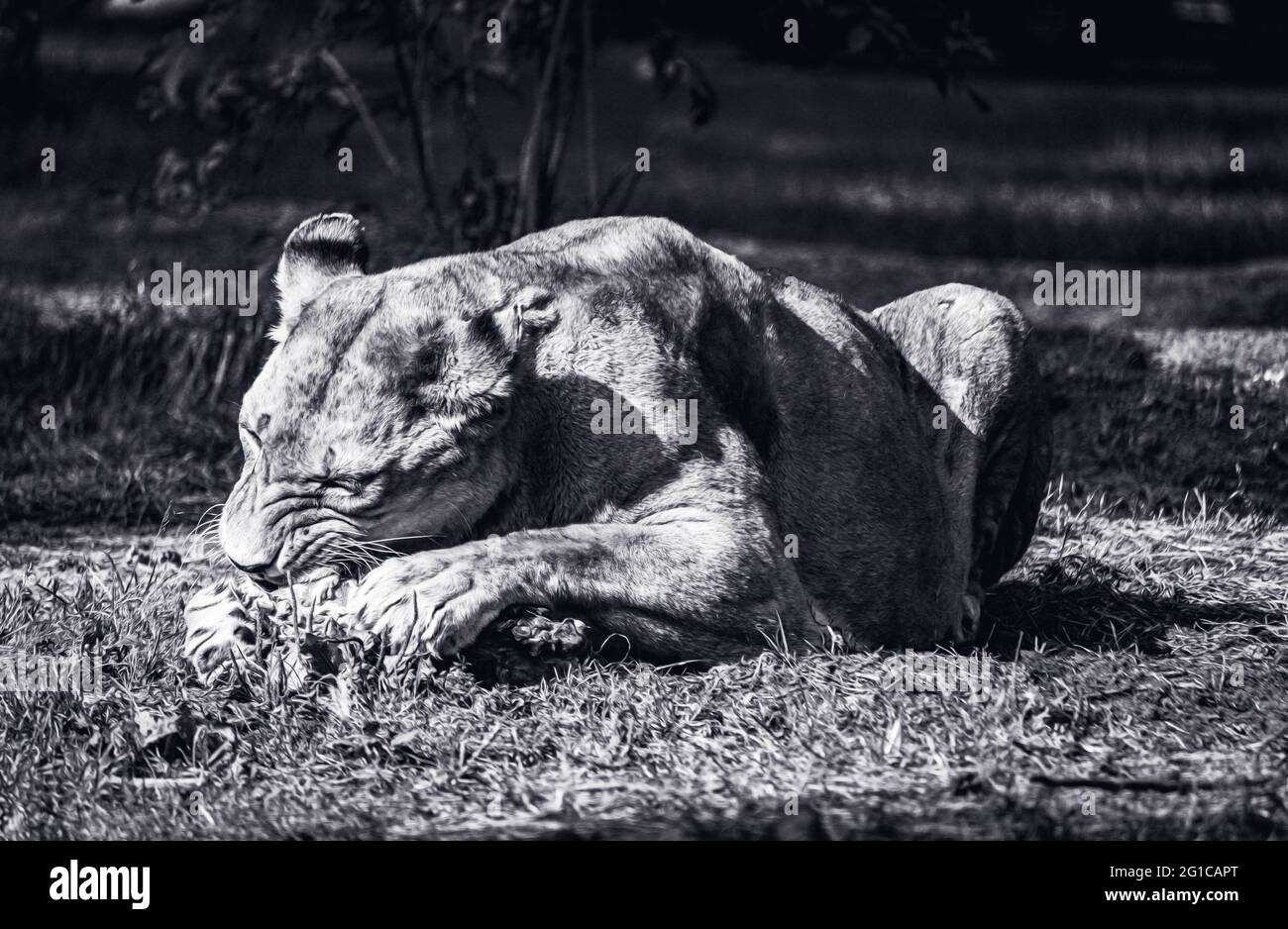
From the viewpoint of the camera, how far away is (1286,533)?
24.8 ft

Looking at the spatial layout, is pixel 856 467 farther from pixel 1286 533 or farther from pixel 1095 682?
pixel 1286 533

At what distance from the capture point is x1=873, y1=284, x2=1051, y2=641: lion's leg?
6715 mm

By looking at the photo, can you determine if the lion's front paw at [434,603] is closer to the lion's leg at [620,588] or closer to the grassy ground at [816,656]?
the lion's leg at [620,588]

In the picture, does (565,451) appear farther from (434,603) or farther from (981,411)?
(981,411)

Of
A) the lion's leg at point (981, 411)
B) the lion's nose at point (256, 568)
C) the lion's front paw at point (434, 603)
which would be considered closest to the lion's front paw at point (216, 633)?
the lion's nose at point (256, 568)

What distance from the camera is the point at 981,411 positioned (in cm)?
678

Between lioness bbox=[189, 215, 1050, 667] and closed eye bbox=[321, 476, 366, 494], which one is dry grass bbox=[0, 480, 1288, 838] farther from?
closed eye bbox=[321, 476, 366, 494]

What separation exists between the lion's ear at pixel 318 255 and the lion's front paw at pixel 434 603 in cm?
117

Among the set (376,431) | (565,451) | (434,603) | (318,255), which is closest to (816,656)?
(565,451)

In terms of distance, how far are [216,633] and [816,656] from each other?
74.1 inches

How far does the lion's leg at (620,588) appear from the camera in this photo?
16.7 feet

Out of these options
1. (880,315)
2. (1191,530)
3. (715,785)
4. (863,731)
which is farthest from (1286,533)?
(715,785)

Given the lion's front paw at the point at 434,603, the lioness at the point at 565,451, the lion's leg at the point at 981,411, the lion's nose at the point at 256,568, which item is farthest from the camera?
the lion's leg at the point at 981,411

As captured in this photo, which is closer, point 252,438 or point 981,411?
point 252,438
